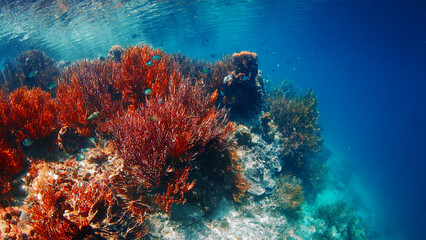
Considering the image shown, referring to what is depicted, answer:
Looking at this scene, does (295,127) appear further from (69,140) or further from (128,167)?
(69,140)

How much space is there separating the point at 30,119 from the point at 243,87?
279 inches

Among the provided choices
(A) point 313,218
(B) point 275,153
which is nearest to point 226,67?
(B) point 275,153

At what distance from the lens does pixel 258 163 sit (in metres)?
6.61

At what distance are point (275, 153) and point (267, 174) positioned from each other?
5.32 ft

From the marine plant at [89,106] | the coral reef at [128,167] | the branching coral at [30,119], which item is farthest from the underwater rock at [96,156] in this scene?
the branching coral at [30,119]

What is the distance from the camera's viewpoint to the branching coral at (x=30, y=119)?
12.5ft

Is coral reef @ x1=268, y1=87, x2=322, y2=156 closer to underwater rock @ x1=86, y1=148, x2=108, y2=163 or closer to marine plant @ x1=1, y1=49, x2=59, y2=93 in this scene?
underwater rock @ x1=86, y1=148, x2=108, y2=163

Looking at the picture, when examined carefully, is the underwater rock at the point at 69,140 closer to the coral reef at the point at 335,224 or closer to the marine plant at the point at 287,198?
the marine plant at the point at 287,198

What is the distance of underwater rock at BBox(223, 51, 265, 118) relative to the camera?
824 centimetres

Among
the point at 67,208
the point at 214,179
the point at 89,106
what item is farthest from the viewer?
the point at 89,106

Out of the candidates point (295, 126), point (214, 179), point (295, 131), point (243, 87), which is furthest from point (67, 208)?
point (295, 126)

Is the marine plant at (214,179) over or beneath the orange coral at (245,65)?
beneath

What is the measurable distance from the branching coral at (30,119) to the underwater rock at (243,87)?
20.3 ft

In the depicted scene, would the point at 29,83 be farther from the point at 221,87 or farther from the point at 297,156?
the point at 297,156
